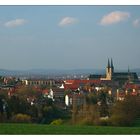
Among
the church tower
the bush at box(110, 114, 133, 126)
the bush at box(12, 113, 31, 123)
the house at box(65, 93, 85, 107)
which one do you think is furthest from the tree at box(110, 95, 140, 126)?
the bush at box(12, 113, 31, 123)

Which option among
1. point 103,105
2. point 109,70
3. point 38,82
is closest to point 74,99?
point 103,105

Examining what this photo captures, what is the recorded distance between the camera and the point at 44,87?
1003 cm

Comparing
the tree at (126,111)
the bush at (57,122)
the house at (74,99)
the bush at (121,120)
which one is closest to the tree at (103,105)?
the tree at (126,111)

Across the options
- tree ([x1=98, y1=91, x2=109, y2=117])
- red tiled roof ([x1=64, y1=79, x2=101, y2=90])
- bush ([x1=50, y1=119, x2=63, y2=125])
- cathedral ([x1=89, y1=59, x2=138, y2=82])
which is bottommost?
bush ([x1=50, y1=119, x2=63, y2=125])

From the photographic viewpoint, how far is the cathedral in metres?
9.74

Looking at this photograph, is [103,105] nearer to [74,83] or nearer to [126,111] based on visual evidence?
[126,111]

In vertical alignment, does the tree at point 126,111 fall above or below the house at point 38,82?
below

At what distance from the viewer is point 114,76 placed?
10.5 metres

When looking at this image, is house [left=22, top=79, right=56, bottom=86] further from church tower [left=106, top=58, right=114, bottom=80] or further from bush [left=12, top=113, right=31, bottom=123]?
church tower [left=106, top=58, right=114, bottom=80]

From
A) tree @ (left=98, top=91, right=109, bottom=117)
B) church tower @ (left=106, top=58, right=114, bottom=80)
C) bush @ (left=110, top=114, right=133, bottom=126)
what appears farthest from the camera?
tree @ (left=98, top=91, right=109, bottom=117)

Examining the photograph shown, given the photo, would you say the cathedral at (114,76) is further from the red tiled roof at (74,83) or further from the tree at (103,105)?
the tree at (103,105)

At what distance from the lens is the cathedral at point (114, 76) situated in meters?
9.74

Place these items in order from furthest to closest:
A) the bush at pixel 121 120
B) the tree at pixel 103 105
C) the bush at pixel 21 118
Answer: the tree at pixel 103 105, the bush at pixel 21 118, the bush at pixel 121 120
